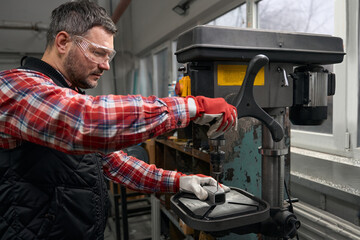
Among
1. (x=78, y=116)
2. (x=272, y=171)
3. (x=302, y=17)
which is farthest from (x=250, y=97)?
(x=302, y=17)

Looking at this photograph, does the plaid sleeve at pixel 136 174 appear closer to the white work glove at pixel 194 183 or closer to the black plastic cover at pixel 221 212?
the white work glove at pixel 194 183

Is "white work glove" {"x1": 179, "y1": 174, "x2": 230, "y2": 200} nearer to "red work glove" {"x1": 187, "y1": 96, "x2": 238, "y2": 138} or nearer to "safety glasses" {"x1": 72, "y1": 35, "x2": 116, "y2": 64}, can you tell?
"red work glove" {"x1": 187, "y1": 96, "x2": 238, "y2": 138}

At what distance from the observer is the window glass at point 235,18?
2.13m

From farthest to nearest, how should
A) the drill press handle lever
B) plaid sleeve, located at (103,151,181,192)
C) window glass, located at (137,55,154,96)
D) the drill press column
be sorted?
window glass, located at (137,55,154,96) < plaid sleeve, located at (103,151,181,192) < the drill press column < the drill press handle lever

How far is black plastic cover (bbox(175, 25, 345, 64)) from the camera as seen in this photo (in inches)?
25.9

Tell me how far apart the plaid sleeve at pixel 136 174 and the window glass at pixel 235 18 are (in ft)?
4.94

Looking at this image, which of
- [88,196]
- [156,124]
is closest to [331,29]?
[156,124]

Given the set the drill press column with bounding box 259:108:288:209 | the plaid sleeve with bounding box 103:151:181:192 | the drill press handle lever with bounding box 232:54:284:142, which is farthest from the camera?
the plaid sleeve with bounding box 103:151:181:192

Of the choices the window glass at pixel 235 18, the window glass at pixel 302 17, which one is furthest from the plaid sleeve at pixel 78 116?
the window glass at pixel 235 18

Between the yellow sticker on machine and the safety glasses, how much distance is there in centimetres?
45

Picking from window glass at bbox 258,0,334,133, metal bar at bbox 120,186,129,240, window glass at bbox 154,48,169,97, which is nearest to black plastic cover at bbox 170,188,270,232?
window glass at bbox 258,0,334,133

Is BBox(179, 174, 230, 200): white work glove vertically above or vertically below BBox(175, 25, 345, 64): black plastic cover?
below

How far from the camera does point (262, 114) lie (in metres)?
0.70

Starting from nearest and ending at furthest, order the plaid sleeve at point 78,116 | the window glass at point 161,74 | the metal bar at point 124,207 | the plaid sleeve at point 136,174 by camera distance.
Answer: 1. the plaid sleeve at point 78,116
2. the plaid sleeve at point 136,174
3. the metal bar at point 124,207
4. the window glass at point 161,74
